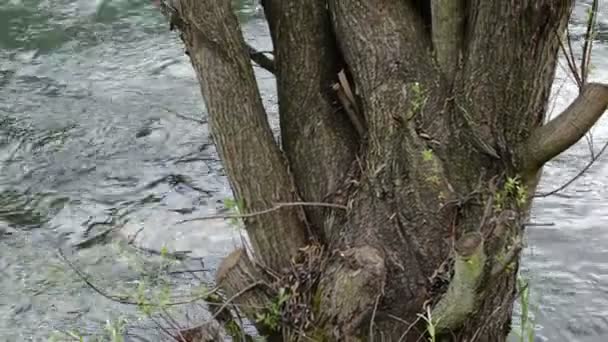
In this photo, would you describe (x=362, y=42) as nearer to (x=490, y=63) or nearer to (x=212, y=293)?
(x=490, y=63)

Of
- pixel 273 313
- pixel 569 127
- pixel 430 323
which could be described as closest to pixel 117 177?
pixel 273 313

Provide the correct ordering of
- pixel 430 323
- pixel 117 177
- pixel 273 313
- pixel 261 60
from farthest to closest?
pixel 117 177
pixel 261 60
pixel 273 313
pixel 430 323

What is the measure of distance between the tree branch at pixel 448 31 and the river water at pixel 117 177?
1661 mm

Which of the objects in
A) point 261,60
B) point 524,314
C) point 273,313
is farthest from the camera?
point 261,60

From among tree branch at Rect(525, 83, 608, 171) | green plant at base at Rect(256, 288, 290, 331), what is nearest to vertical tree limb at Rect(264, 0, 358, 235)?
green plant at base at Rect(256, 288, 290, 331)

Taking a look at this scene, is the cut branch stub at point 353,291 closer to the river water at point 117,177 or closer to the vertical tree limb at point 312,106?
the vertical tree limb at point 312,106

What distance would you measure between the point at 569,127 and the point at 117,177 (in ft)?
11.4

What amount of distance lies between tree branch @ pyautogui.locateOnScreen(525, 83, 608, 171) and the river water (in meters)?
1.52

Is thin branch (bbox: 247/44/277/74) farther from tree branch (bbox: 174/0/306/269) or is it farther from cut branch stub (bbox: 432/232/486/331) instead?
cut branch stub (bbox: 432/232/486/331)

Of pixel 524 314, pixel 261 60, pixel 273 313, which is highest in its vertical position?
pixel 261 60

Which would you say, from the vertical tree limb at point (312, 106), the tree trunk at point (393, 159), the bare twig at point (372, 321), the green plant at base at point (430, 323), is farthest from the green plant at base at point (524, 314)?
the vertical tree limb at point (312, 106)

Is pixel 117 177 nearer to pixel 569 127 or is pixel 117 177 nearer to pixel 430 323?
pixel 430 323

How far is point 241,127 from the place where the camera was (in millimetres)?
3238

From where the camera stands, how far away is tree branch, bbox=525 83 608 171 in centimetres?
279
